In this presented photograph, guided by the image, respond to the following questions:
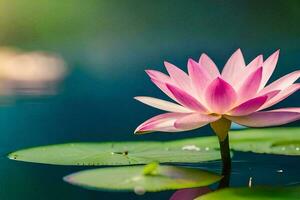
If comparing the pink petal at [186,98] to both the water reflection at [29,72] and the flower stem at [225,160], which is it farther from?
the water reflection at [29,72]

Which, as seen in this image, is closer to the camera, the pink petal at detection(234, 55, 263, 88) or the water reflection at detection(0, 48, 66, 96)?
the pink petal at detection(234, 55, 263, 88)

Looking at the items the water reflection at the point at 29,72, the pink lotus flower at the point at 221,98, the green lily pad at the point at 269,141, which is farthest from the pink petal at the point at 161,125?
the water reflection at the point at 29,72

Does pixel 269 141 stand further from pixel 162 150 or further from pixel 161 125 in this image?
pixel 161 125

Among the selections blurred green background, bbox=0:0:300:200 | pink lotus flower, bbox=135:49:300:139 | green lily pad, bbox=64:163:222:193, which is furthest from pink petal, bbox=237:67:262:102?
blurred green background, bbox=0:0:300:200

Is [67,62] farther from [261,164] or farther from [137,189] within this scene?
[137,189]

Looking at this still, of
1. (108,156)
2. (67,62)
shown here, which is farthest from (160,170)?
(67,62)

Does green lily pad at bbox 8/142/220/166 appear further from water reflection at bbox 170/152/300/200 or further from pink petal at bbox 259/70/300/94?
pink petal at bbox 259/70/300/94
